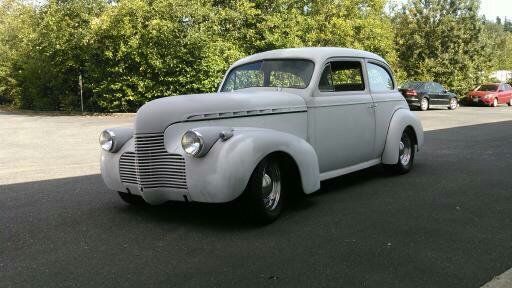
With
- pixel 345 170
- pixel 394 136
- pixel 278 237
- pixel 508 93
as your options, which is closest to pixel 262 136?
pixel 278 237

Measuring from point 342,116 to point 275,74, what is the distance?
3.19 feet

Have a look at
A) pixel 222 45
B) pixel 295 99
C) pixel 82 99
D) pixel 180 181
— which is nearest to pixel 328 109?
pixel 295 99

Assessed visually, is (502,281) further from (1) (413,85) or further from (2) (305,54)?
(1) (413,85)

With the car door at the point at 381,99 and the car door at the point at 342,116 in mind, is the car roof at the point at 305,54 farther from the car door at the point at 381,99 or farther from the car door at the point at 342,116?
the car door at the point at 381,99

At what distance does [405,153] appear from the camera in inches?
295

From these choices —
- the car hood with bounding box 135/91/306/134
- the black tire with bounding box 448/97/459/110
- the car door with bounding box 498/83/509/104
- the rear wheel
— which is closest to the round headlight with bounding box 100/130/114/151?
the car hood with bounding box 135/91/306/134

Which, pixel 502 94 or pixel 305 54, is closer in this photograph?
pixel 305 54

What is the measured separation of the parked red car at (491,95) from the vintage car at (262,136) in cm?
2565

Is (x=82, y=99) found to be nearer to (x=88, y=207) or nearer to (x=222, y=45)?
(x=222, y=45)

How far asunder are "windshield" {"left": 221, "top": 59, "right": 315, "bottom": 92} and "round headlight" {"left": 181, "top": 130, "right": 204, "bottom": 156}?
1.77m

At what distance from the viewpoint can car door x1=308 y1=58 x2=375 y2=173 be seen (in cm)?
570

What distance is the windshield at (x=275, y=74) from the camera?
579 cm

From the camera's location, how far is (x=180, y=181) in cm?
448

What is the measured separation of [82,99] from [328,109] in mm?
19155
